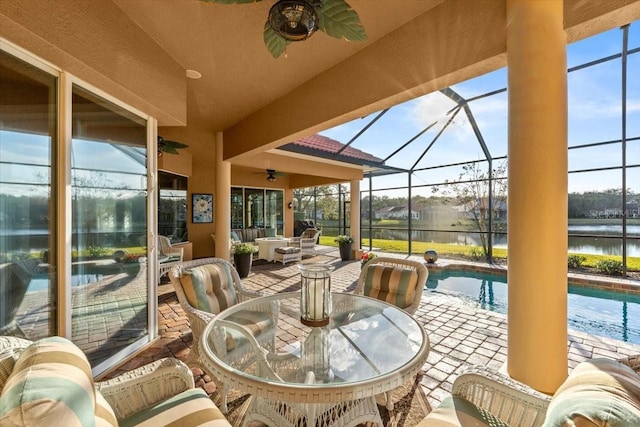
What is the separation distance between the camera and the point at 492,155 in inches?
301

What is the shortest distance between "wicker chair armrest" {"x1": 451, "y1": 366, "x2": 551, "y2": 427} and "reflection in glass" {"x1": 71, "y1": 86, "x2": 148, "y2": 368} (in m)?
2.78

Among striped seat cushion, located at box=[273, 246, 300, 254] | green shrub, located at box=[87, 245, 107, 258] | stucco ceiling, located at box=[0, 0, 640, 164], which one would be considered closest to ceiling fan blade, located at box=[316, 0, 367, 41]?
stucco ceiling, located at box=[0, 0, 640, 164]

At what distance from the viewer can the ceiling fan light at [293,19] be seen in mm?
1486

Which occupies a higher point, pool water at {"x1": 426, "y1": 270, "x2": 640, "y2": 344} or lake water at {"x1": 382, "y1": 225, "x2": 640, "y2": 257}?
lake water at {"x1": 382, "y1": 225, "x2": 640, "y2": 257}

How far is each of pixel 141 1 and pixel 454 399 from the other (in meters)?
3.41

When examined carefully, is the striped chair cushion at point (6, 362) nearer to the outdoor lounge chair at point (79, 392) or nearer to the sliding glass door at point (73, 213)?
the outdoor lounge chair at point (79, 392)

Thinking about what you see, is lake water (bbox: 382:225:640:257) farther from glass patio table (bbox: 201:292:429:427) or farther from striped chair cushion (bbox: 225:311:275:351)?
striped chair cushion (bbox: 225:311:275:351)

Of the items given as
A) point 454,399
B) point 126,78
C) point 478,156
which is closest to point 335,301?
point 454,399

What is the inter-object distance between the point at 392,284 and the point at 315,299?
1.23 metres

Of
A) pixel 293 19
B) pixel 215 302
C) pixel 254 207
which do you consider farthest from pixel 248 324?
pixel 254 207

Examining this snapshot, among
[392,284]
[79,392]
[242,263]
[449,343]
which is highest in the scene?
[79,392]

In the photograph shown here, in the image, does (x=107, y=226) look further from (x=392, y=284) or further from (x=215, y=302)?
(x=392, y=284)

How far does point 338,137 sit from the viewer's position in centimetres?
728

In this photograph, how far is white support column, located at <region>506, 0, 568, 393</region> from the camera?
5.93ft
